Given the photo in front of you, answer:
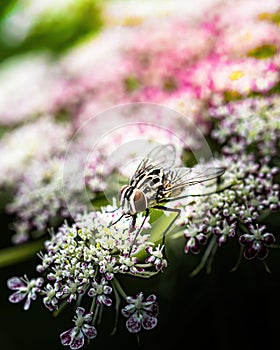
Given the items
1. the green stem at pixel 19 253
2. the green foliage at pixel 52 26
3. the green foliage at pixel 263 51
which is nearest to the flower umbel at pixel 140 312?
the green stem at pixel 19 253

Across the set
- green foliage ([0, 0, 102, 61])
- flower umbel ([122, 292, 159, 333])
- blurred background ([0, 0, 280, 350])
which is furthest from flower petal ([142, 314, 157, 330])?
green foliage ([0, 0, 102, 61])

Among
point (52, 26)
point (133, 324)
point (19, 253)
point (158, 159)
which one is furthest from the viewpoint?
point (52, 26)

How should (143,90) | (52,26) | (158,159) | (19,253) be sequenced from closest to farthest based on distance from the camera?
(158,159), (19,253), (143,90), (52,26)

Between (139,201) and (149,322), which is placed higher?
(139,201)

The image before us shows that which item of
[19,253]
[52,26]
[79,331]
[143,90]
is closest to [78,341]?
[79,331]

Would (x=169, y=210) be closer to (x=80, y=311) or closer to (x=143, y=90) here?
(x=80, y=311)

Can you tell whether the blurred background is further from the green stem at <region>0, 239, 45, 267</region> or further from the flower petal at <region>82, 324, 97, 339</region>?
the flower petal at <region>82, 324, 97, 339</region>
